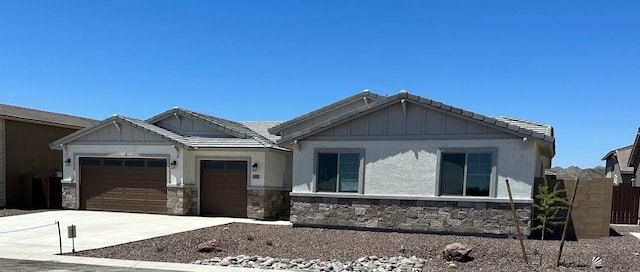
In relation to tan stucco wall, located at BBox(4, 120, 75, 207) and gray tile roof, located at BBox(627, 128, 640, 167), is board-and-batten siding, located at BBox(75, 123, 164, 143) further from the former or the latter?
gray tile roof, located at BBox(627, 128, 640, 167)

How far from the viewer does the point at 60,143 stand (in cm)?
1756

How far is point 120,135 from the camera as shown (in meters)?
16.9

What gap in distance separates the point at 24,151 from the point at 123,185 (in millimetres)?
6332

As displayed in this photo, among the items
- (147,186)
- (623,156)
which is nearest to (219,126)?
(147,186)

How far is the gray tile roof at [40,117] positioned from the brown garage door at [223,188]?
385 inches

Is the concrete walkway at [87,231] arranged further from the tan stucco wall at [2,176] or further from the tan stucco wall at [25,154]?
the tan stucco wall at [25,154]

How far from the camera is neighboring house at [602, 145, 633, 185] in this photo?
2944 centimetres

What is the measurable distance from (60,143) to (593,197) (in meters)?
20.0

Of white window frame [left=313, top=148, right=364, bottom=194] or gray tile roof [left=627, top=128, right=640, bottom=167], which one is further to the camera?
gray tile roof [left=627, top=128, right=640, bottom=167]

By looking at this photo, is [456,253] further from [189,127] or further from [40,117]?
[40,117]

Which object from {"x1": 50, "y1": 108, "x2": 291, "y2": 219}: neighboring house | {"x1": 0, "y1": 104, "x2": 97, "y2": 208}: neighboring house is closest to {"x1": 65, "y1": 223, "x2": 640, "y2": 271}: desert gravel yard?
{"x1": 50, "y1": 108, "x2": 291, "y2": 219}: neighboring house

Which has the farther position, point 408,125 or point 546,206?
point 408,125

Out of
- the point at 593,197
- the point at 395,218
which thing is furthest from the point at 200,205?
the point at 593,197

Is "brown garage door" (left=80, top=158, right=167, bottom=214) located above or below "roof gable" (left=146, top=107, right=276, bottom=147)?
below
